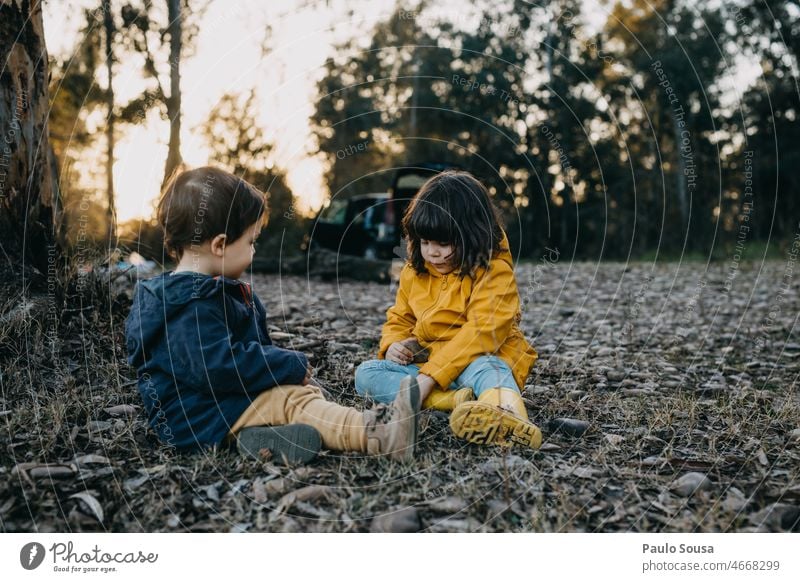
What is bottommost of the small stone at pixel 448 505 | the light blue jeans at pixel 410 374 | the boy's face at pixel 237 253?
the small stone at pixel 448 505

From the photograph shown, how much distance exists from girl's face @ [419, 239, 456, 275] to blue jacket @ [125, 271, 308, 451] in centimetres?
95

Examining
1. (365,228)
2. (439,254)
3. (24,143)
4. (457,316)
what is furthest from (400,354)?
(365,228)

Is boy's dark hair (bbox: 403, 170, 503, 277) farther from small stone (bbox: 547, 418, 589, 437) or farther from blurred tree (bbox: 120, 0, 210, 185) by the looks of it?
blurred tree (bbox: 120, 0, 210, 185)

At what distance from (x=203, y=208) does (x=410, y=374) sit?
1.43 meters

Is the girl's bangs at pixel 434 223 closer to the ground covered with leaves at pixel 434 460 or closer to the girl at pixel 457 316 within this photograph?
the girl at pixel 457 316

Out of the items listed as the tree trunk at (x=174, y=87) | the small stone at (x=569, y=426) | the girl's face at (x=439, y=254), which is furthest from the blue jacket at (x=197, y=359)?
the tree trunk at (x=174, y=87)

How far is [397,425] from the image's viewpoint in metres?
2.80

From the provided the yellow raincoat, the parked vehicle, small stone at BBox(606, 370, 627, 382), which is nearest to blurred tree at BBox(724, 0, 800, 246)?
the parked vehicle

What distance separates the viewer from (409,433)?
2814mm

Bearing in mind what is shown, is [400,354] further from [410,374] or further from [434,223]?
[434,223]

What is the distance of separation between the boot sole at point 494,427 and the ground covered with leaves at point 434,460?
0.17 feet

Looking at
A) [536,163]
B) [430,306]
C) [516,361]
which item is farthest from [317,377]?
[536,163]

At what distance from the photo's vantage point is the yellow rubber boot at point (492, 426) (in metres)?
2.94
